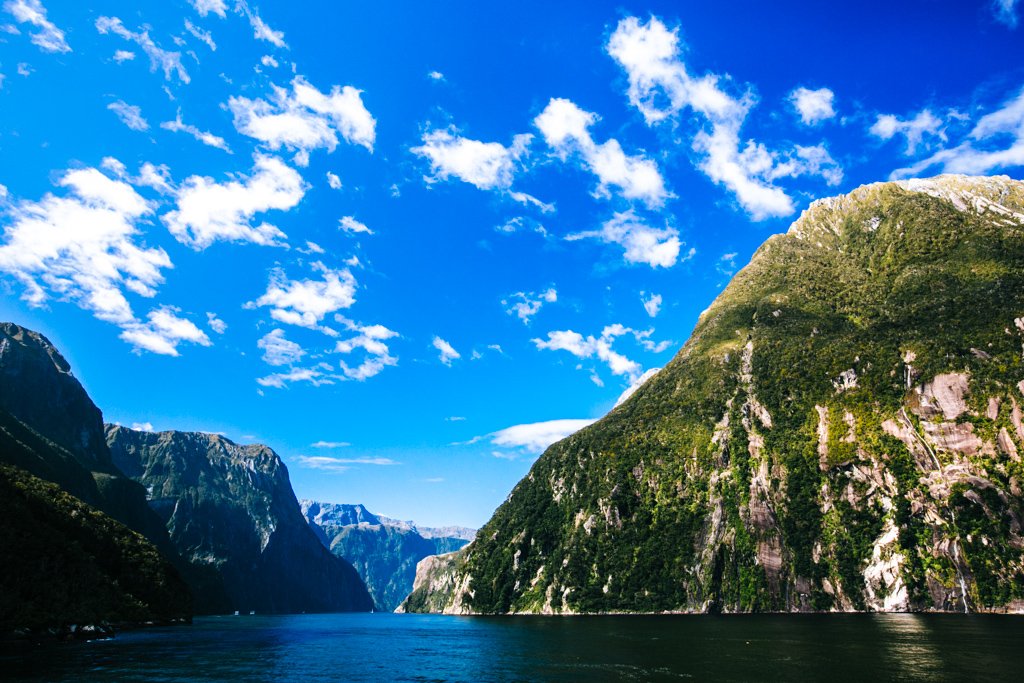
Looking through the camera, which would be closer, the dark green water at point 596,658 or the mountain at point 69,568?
the dark green water at point 596,658

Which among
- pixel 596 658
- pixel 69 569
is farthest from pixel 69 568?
pixel 596 658

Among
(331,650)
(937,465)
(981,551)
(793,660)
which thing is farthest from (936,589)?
(331,650)

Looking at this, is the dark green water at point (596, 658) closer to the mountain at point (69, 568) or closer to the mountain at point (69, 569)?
the mountain at point (69, 568)

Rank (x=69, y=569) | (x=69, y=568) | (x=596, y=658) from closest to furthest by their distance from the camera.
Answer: (x=596, y=658) < (x=69, y=569) < (x=69, y=568)

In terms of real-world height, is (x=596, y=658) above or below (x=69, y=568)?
below

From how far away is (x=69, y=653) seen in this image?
284 ft

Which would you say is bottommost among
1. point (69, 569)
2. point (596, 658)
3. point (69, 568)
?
point (596, 658)

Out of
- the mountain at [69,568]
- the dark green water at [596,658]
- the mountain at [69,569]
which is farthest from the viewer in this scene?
the mountain at [69,568]

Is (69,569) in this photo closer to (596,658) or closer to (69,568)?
(69,568)

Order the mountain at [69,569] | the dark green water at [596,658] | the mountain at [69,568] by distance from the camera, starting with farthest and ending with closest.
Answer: the mountain at [69,568]
the mountain at [69,569]
the dark green water at [596,658]

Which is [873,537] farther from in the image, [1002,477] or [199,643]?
[199,643]

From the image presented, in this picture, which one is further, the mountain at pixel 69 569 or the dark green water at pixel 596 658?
the mountain at pixel 69 569

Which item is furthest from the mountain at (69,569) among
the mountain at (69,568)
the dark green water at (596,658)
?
the dark green water at (596,658)

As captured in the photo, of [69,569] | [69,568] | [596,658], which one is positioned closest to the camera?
[596,658]
